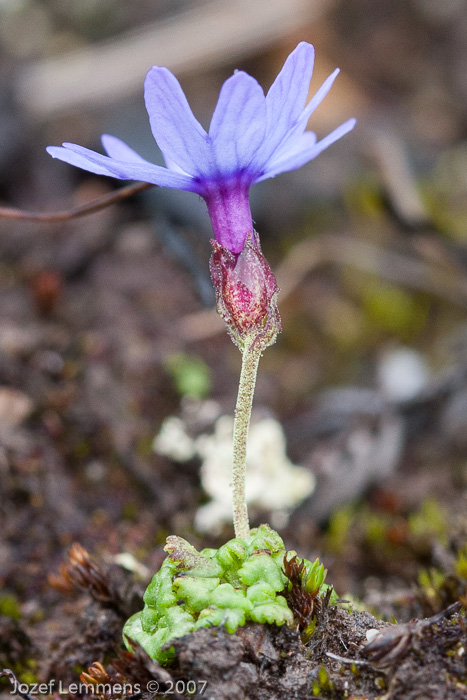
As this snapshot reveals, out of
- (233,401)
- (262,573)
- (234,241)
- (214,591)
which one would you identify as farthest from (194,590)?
(233,401)

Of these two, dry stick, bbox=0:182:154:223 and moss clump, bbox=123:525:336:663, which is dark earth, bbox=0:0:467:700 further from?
dry stick, bbox=0:182:154:223

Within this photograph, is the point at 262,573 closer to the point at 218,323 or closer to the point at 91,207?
the point at 91,207

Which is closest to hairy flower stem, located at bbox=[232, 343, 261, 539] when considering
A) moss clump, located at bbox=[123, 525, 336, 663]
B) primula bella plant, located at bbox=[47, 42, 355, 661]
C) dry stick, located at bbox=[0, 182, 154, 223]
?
primula bella plant, located at bbox=[47, 42, 355, 661]

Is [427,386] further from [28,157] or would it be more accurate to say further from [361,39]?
[361,39]

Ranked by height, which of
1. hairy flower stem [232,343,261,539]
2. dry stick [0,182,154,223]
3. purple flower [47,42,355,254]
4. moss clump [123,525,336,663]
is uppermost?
dry stick [0,182,154,223]

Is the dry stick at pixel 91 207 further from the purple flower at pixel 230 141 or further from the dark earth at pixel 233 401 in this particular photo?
the dark earth at pixel 233 401

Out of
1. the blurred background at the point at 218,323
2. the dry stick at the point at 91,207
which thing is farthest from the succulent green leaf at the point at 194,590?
the dry stick at the point at 91,207
